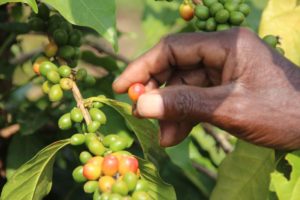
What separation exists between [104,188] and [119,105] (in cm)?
26

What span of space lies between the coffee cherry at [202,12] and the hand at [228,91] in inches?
2.4

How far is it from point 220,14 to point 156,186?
396 mm

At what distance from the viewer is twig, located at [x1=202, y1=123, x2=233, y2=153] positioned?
1.98 meters

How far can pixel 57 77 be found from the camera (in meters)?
1.40

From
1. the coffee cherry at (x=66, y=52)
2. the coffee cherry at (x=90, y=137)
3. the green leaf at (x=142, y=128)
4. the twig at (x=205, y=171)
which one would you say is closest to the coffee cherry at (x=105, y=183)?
the coffee cherry at (x=90, y=137)

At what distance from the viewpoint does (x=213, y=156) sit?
2.01 meters

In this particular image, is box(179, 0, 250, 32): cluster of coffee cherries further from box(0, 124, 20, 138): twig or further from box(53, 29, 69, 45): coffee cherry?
box(0, 124, 20, 138): twig

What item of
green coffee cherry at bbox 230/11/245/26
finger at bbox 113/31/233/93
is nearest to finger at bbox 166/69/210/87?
finger at bbox 113/31/233/93

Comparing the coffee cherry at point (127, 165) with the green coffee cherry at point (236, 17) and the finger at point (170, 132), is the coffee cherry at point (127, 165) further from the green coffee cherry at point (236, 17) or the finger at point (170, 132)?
the green coffee cherry at point (236, 17)

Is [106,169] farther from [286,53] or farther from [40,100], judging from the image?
[40,100]

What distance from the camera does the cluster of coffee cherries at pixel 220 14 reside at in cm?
143

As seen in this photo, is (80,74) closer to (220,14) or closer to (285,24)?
(220,14)

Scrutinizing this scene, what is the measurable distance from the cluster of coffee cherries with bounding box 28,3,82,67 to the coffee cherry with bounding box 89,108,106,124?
178 mm

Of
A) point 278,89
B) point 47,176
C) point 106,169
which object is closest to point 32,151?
point 47,176
